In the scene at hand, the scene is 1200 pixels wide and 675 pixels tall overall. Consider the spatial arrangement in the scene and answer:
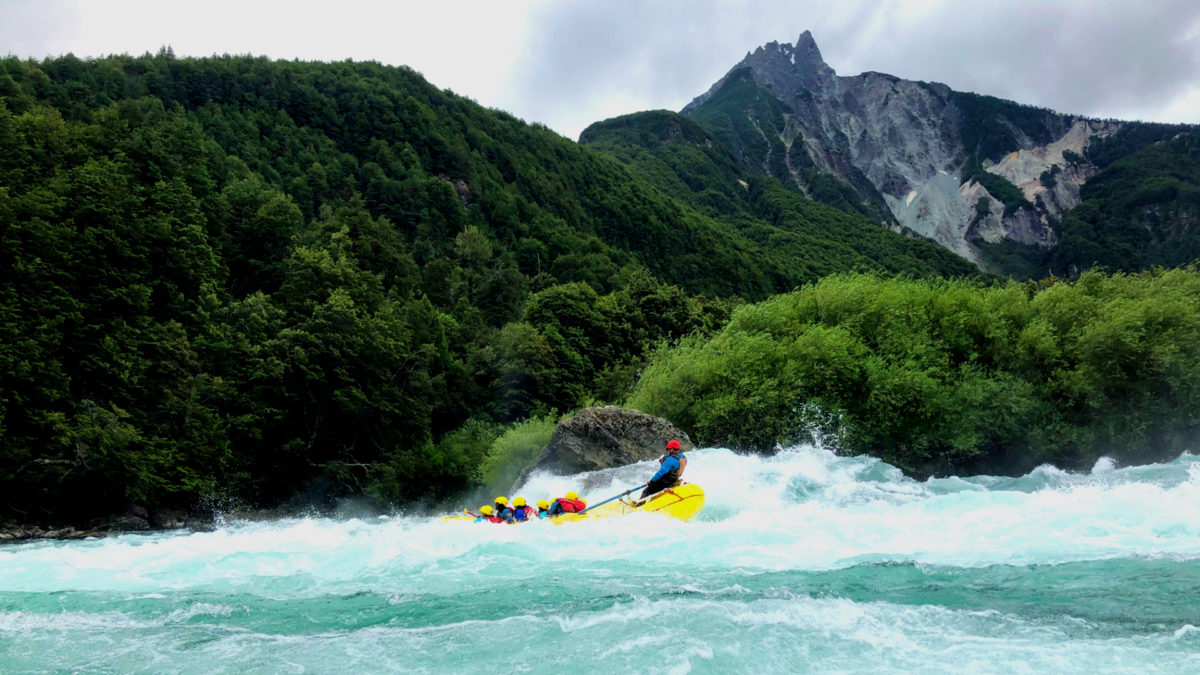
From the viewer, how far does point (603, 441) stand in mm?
29250

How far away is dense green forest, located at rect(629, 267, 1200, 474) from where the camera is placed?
3189cm

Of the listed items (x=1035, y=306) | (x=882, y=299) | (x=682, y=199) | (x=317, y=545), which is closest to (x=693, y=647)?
(x=317, y=545)

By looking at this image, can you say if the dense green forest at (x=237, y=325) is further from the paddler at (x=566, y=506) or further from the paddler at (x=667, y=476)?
the paddler at (x=566, y=506)

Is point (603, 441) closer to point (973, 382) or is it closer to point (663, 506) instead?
point (663, 506)

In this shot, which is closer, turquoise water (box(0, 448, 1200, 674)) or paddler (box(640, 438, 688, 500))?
turquoise water (box(0, 448, 1200, 674))

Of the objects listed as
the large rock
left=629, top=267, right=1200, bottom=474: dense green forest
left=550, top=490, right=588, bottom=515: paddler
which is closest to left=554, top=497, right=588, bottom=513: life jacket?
left=550, top=490, right=588, bottom=515: paddler

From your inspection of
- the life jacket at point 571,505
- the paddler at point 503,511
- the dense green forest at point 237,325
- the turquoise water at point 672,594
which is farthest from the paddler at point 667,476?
the dense green forest at point 237,325

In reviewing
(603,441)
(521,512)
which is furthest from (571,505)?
(603,441)

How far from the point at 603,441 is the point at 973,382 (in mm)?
15714

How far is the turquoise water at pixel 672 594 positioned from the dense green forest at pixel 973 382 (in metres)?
10.3

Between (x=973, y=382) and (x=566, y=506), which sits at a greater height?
(x=973, y=382)

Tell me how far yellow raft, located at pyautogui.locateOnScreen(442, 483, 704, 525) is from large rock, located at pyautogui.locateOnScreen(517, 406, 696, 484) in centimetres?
735

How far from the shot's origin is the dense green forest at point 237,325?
127ft

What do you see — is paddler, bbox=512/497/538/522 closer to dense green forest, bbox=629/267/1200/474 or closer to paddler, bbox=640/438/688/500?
paddler, bbox=640/438/688/500
